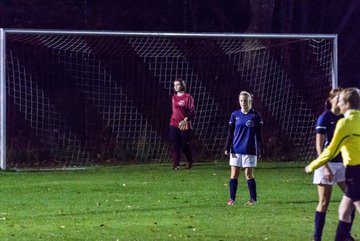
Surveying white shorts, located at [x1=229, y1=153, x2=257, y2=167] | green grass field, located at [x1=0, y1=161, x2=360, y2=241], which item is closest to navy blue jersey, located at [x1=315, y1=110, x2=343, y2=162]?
green grass field, located at [x1=0, y1=161, x2=360, y2=241]

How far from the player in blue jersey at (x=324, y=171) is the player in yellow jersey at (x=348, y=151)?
73 centimetres

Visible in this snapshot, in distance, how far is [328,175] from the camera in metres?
10.8

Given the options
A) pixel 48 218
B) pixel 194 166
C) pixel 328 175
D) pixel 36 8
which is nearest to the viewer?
pixel 328 175

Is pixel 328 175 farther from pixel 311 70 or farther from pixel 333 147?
pixel 311 70

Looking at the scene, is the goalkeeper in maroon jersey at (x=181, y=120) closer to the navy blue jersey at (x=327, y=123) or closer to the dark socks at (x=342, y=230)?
the navy blue jersey at (x=327, y=123)

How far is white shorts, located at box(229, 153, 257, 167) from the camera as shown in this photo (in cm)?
1439

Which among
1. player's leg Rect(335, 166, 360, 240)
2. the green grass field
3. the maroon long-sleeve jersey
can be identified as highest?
the maroon long-sleeve jersey

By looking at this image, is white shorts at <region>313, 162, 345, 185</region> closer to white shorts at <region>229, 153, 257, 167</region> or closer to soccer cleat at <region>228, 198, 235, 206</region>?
white shorts at <region>229, 153, 257, 167</region>

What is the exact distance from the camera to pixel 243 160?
14.4 metres

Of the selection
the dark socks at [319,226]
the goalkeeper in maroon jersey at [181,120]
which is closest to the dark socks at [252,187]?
the dark socks at [319,226]

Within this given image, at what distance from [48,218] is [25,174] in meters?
7.02

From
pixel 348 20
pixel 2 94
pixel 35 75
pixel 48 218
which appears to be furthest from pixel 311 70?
pixel 48 218

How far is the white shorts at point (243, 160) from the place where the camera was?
14391mm

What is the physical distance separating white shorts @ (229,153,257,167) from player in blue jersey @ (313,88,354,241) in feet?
9.77
